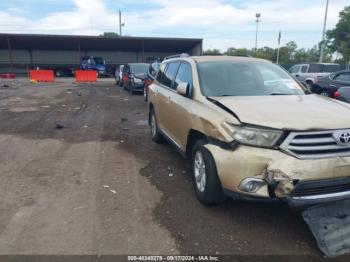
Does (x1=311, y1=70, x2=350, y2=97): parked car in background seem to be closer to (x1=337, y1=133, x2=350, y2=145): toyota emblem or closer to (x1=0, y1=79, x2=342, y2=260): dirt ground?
(x1=0, y1=79, x2=342, y2=260): dirt ground

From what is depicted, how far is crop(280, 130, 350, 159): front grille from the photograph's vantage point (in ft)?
11.1

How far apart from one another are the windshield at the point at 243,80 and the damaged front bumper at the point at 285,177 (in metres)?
1.42

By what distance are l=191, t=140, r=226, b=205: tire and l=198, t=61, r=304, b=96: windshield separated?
0.88m

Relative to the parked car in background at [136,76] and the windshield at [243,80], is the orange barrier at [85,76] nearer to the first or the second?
the parked car in background at [136,76]

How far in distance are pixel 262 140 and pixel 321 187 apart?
72 cm

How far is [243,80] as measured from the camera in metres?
4.98

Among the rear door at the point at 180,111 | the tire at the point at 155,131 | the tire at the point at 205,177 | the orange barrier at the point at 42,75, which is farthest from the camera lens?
the orange barrier at the point at 42,75

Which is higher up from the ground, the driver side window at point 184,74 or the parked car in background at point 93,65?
the driver side window at point 184,74

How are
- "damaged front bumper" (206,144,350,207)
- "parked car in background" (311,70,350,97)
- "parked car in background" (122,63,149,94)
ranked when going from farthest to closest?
"parked car in background" (122,63,149,94)
"parked car in background" (311,70,350,97)
"damaged front bumper" (206,144,350,207)

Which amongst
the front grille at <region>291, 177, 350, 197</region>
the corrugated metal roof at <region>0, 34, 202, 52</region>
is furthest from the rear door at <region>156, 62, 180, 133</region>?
the corrugated metal roof at <region>0, 34, 202, 52</region>

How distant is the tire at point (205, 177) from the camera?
3859 millimetres

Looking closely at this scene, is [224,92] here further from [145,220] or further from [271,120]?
[145,220]

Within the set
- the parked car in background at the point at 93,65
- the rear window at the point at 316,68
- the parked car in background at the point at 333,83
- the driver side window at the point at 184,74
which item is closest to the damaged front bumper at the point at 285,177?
the driver side window at the point at 184,74

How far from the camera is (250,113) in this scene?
3.73 m
